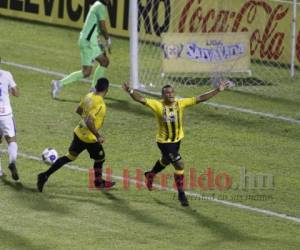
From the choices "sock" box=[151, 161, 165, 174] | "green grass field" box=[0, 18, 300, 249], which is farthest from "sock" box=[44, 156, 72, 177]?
"sock" box=[151, 161, 165, 174]

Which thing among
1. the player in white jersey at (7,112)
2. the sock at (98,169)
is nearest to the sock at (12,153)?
the player in white jersey at (7,112)

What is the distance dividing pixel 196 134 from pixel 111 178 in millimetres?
3358

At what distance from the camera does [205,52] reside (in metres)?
24.3

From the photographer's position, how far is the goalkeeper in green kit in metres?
22.1

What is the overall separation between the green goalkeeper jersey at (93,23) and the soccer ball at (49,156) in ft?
18.4

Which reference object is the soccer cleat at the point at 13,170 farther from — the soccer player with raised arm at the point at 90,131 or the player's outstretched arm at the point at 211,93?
the player's outstretched arm at the point at 211,93

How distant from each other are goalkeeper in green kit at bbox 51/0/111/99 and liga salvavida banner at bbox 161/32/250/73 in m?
2.04

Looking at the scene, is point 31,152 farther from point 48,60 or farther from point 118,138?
point 48,60

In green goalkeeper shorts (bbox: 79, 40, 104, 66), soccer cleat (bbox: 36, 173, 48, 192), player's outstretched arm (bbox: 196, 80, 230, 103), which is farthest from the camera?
green goalkeeper shorts (bbox: 79, 40, 104, 66)

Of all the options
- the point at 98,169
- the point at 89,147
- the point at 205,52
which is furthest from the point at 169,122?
the point at 205,52

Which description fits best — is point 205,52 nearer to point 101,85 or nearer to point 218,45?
point 218,45

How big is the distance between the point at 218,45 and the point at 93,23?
3378 millimetres

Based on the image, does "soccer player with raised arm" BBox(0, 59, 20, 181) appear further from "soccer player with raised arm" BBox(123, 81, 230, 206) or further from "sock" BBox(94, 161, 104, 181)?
"soccer player with raised arm" BBox(123, 81, 230, 206)

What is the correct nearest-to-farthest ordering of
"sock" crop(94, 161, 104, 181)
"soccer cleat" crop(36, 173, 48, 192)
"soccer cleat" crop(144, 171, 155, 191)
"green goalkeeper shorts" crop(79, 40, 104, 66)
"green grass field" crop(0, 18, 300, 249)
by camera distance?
"green grass field" crop(0, 18, 300, 249)
"soccer cleat" crop(36, 173, 48, 192)
"sock" crop(94, 161, 104, 181)
"soccer cleat" crop(144, 171, 155, 191)
"green goalkeeper shorts" crop(79, 40, 104, 66)
